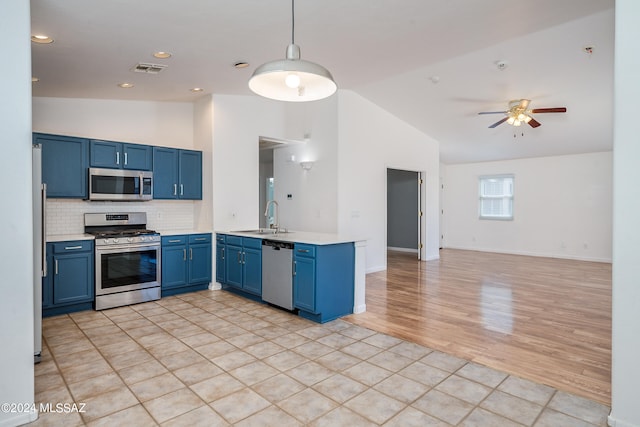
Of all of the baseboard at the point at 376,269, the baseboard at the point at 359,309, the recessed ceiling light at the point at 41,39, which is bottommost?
the baseboard at the point at 359,309

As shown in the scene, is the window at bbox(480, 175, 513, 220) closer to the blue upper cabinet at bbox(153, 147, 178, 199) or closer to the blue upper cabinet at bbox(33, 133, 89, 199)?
the blue upper cabinet at bbox(153, 147, 178, 199)

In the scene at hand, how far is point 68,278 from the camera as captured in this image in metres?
4.20

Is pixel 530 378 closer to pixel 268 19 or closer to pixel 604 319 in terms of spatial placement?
pixel 604 319

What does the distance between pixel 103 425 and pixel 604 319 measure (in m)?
4.84

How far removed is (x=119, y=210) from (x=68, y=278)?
3.97 ft

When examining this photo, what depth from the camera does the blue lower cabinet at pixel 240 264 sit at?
4715 mm

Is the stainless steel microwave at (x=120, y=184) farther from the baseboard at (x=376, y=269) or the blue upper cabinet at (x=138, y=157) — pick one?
the baseboard at (x=376, y=269)

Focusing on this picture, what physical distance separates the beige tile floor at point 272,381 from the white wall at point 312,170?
2665 millimetres

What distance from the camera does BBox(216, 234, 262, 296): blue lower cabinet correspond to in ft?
15.5

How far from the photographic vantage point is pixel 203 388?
8.49ft

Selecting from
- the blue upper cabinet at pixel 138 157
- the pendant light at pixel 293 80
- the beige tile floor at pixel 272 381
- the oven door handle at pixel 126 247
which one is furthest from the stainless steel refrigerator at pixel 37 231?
the blue upper cabinet at pixel 138 157

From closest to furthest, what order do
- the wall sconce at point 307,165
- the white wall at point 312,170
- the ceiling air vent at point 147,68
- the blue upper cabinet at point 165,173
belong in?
the ceiling air vent at point 147,68
the blue upper cabinet at point 165,173
the white wall at point 312,170
the wall sconce at point 307,165

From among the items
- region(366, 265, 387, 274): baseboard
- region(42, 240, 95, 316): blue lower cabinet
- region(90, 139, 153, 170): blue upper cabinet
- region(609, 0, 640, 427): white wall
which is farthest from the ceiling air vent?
region(366, 265, 387, 274): baseboard

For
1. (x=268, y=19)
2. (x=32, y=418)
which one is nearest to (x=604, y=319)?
(x=268, y=19)
